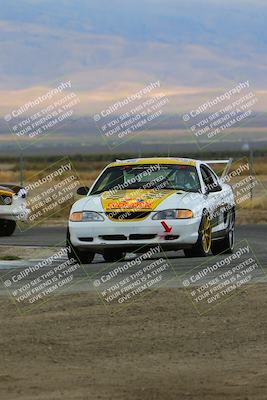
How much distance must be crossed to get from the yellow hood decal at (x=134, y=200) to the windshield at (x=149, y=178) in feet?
1.22

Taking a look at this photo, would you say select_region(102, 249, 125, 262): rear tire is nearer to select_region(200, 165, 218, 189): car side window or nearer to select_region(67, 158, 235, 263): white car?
select_region(67, 158, 235, 263): white car

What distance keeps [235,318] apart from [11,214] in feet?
41.7

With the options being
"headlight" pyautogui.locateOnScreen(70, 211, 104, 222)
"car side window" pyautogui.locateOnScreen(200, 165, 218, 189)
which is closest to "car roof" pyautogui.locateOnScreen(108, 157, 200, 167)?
"car side window" pyautogui.locateOnScreen(200, 165, 218, 189)

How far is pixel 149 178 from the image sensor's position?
53.8 ft

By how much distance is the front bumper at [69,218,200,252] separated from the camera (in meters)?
15.3

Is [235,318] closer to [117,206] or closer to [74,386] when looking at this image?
[74,386]

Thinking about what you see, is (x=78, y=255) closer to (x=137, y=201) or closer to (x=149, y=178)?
(x=137, y=201)

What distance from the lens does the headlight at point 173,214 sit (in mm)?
15383

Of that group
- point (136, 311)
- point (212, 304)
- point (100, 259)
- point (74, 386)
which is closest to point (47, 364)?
point (74, 386)

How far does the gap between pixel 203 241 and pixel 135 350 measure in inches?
275

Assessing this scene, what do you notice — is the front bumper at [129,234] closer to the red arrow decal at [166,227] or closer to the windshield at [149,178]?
the red arrow decal at [166,227]

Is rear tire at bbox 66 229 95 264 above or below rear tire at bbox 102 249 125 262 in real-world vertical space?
above

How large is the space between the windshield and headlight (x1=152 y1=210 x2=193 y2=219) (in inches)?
31.8

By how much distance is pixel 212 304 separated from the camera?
36.4ft
